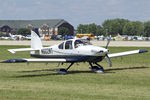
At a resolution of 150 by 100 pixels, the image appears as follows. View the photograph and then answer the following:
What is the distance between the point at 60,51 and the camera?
21.4m

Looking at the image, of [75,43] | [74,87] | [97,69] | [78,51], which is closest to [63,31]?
[97,69]

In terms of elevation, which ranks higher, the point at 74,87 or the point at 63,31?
the point at 74,87

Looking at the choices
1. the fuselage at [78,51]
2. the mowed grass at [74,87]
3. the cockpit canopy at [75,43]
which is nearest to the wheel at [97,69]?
the fuselage at [78,51]

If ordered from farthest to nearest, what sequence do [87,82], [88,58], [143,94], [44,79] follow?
1. [88,58]
2. [44,79]
3. [87,82]
4. [143,94]

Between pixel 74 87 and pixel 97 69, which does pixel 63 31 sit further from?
pixel 74 87

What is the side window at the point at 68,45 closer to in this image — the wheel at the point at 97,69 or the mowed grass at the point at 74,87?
the wheel at the point at 97,69

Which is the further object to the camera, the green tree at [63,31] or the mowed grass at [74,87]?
the green tree at [63,31]

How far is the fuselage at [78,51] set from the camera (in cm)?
2031

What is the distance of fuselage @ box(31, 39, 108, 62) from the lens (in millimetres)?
20312

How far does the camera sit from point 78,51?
2073cm

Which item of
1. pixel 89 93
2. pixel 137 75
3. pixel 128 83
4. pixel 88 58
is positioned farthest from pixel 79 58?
pixel 89 93

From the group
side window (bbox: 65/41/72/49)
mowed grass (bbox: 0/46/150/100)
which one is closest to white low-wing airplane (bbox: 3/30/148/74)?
side window (bbox: 65/41/72/49)

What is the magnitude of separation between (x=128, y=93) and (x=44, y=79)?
5038 millimetres

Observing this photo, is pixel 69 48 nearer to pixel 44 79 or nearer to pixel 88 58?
pixel 88 58
